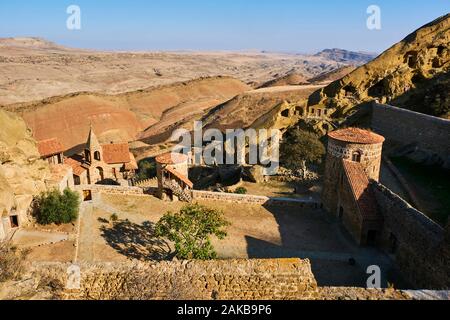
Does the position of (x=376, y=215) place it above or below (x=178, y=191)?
above

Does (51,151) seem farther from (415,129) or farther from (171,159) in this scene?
(415,129)

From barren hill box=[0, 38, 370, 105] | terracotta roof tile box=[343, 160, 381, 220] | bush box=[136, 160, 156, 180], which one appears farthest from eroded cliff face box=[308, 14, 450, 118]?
barren hill box=[0, 38, 370, 105]

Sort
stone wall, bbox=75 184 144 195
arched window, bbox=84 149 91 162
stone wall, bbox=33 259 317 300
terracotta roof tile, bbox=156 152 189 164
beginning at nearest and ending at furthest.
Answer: stone wall, bbox=33 259 317 300, terracotta roof tile, bbox=156 152 189 164, stone wall, bbox=75 184 144 195, arched window, bbox=84 149 91 162

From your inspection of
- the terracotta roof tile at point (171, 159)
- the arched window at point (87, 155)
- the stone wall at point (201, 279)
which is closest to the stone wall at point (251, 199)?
the terracotta roof tile at point (171, 159)

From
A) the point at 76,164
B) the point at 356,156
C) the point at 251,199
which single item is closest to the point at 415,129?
the point at 356,156

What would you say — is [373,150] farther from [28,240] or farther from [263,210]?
[28,240]

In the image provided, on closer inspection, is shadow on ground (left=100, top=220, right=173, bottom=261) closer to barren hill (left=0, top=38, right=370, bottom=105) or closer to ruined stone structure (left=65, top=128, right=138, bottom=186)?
ruined stone structure (left=65, top=128, right=138, bottom=186)

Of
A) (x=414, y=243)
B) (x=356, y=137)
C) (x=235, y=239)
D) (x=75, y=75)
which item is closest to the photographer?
(x=414, y=243)
